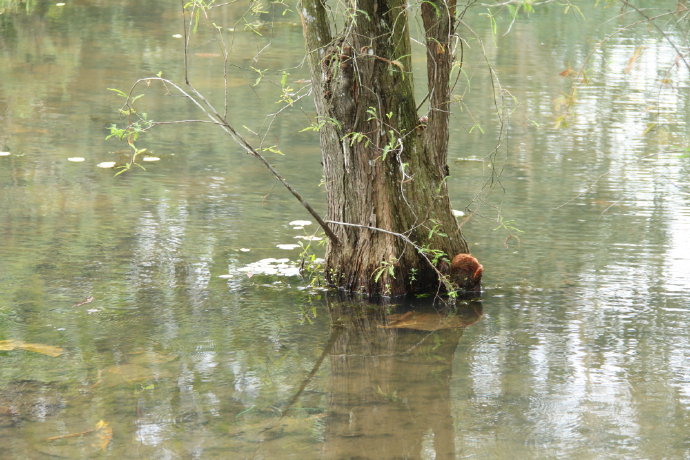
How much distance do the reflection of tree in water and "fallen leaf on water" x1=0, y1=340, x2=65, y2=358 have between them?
1.28 metres

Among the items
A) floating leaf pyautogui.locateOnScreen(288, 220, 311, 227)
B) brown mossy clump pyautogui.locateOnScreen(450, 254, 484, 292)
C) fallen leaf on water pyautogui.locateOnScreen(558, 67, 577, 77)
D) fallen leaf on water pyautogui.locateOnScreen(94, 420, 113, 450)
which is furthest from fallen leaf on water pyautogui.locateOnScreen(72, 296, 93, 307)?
fallen leaf on water pyautogui.locateOnScreen(558, 67, 577, 77)

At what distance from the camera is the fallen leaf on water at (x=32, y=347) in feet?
14.8

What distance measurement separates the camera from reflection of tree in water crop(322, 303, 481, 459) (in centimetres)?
370

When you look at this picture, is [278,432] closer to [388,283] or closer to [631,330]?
[388,283]

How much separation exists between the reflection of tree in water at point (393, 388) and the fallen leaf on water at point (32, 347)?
128 centimetres

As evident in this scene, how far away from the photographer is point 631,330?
16.1ft

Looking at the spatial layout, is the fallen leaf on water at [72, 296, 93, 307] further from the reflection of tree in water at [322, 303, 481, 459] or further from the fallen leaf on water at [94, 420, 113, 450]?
the fallen leaf on water at [94, 420, 113, 450]

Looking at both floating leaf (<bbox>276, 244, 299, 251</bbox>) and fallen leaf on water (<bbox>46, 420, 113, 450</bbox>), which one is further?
floating leaf (<bbox>276, 244, 299, 251</bbox>)

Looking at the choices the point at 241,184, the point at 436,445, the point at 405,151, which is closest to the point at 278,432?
the point at 436,445

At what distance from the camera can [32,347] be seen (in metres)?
4.56

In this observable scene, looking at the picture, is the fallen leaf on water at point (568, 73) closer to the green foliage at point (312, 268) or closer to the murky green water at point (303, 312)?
the murky green water at point (303, 312)

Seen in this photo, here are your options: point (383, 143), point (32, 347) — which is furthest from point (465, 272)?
point (32, 347)

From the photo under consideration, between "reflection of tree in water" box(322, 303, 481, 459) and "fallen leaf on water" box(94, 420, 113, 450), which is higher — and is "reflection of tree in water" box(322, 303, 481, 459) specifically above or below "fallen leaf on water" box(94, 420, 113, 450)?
below

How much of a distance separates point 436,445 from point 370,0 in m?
2.41
